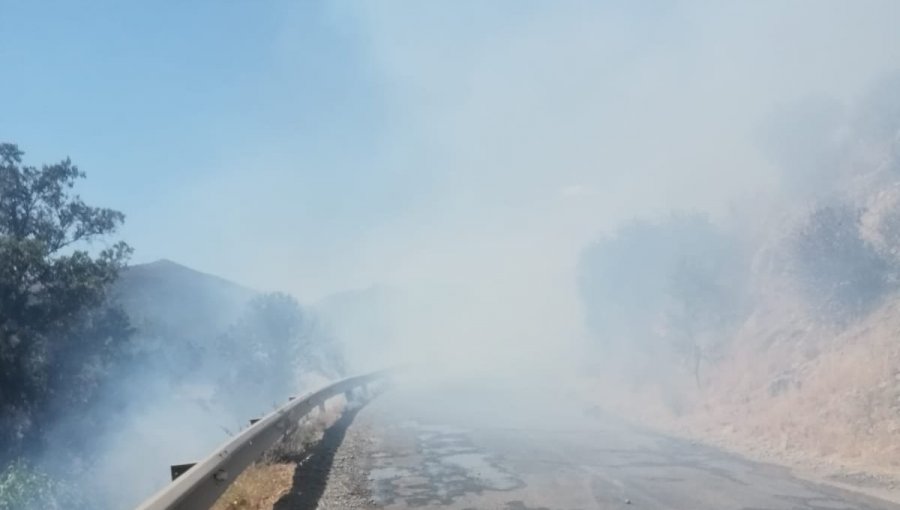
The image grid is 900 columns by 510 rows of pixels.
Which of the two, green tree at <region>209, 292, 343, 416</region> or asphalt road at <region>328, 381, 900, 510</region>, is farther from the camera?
green tree at <region>209, 292, 343, 416</region>

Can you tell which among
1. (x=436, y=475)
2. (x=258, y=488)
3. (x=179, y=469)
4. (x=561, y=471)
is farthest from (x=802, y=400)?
(x=179, y=469)

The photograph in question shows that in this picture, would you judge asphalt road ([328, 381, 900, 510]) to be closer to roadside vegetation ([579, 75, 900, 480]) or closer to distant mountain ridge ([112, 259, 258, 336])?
roadside vegetation ([579, 75, 900, 480])

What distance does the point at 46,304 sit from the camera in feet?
63.7

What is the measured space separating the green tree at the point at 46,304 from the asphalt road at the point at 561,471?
33.5ft

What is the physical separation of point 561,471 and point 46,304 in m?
17.2

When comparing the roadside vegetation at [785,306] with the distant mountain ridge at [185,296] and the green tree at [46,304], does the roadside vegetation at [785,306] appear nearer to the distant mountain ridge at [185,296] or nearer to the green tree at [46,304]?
the green tree at [46,304]

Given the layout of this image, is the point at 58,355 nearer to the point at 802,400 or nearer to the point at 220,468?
the point at 220,468

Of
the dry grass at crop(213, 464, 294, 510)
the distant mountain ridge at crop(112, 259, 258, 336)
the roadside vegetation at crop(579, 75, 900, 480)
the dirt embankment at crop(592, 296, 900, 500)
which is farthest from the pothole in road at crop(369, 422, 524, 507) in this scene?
the distant mountain ridge at crop(112, 259, 258, 336)

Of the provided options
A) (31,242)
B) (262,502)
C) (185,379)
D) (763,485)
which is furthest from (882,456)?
(185,379)

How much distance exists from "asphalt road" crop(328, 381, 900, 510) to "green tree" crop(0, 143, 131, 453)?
402 inches

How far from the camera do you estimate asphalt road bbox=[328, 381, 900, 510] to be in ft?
24.9

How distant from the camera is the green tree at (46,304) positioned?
18312 mm

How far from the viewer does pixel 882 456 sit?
1088 cm

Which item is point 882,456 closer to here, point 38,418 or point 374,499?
point 374,499
